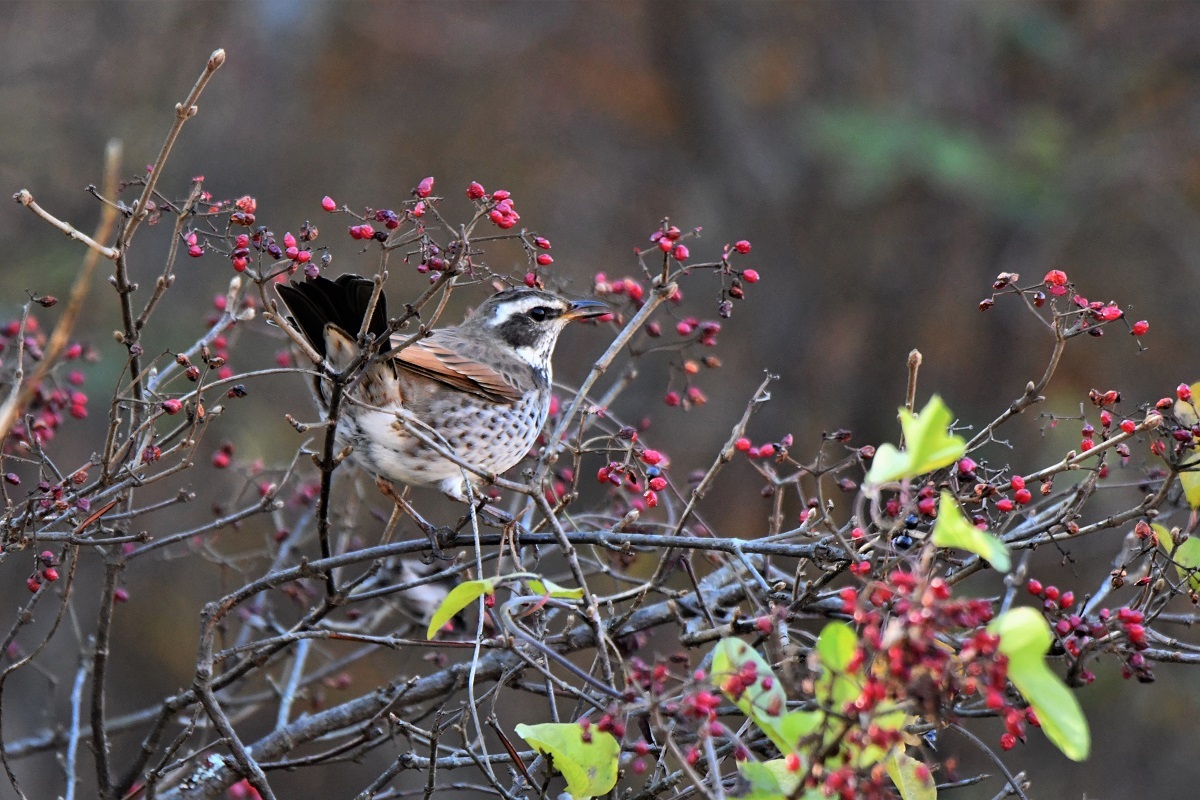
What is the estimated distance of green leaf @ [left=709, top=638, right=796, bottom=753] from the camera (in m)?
2.14

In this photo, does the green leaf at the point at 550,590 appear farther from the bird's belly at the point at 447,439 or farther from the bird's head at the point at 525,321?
the bird's head at the point at 525,321

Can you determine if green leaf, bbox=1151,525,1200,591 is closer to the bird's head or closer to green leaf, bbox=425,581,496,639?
green leaf, bbox=425,581,496,639

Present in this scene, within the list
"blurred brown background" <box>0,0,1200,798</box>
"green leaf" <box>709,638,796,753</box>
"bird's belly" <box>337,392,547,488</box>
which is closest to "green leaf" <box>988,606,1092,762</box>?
"green leaf" <box>709,638,796,753</box>

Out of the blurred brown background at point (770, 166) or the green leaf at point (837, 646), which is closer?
the green leaf at point (837, 646)

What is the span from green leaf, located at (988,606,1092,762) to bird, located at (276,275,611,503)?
220cm

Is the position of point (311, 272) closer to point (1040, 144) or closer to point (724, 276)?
point (724, 276)

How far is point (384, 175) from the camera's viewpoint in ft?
37.5

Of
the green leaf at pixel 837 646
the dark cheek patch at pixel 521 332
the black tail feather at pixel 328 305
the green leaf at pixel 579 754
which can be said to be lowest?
the dark cheek patch at pixel 521 332

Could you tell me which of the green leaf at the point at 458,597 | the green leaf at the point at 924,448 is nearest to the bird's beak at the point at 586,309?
the green leaf at the point at 458,597

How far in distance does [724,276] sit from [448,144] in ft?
29.3

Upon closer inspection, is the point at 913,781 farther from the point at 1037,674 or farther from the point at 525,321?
the point at 525,321

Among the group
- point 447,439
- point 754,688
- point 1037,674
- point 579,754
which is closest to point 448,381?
point 447,439

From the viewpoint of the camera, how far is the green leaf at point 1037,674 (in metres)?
1.92

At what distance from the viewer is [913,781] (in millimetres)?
2422
